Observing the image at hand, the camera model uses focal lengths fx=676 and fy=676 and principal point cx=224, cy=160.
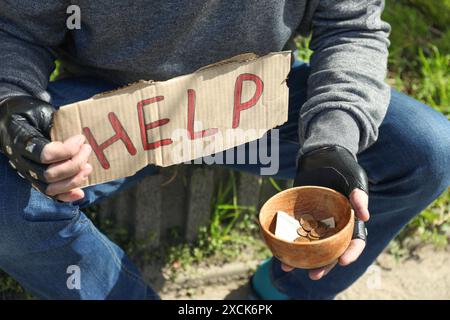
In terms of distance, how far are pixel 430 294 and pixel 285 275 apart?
0.58 m

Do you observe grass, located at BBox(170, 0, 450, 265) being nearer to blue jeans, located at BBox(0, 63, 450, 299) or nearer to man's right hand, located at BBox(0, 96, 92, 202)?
blue jeans, located at BBox(0, 63, 450, 299)

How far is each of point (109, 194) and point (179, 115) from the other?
0.40 m

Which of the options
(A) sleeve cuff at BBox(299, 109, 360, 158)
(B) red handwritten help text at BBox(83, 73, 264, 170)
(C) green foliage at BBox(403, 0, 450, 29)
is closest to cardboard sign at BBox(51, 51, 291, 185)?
(B) red handwritten help text at BBox(83, 73, 264, 170)

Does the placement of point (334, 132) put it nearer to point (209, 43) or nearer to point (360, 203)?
point (360, 203)

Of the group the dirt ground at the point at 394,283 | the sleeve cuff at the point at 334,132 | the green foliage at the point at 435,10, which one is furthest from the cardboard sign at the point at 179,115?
the green foliage at the point at 435,10

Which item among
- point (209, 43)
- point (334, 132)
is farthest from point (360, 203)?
point (209, 43)

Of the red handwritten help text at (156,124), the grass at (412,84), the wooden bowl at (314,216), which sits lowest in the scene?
the grass at (412,84)

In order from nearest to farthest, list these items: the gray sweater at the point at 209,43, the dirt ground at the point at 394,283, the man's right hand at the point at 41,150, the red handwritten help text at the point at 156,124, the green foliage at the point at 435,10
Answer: the man's right hand at the point at 41,150, the red handwritten help text at the point at 156,124, the gray sweater at the point at 209,43, the dirt ground at the point at 394,283, the green foliage at the point at 435,10

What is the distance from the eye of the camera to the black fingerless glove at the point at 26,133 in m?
1.44

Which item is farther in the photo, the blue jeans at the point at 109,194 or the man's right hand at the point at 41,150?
the blue jeans at the point at 109,194

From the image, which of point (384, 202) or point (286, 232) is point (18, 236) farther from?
point (384, 202)

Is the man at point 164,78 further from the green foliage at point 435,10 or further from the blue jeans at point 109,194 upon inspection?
the green foliage at point 435,10

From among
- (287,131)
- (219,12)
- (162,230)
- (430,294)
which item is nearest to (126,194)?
(162,230)

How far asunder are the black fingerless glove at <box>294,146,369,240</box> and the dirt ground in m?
0.82
